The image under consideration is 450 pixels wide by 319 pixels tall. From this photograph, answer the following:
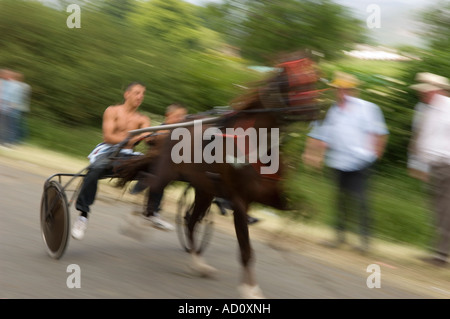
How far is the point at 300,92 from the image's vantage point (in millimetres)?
5867

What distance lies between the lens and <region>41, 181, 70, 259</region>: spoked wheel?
7.17 m

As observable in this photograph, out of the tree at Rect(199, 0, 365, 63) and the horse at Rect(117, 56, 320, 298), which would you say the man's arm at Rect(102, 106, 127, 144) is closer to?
the horse at Rect(117, 56, 320, 298)

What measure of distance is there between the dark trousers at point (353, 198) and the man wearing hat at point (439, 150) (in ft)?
2.53

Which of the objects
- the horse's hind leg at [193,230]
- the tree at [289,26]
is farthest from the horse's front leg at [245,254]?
the tree at [289,26]

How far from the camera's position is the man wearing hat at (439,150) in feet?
26.8

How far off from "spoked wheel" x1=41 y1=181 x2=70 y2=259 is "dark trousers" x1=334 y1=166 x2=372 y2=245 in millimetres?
3312

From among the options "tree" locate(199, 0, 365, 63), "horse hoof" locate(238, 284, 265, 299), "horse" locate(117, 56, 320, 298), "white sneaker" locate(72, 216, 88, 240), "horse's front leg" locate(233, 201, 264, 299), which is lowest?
"tree" locate(199, 0, 365, 63)

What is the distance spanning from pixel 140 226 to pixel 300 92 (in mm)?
2194

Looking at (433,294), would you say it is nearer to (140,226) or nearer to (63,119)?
(140,226)

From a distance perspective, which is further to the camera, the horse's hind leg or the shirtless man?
the shirtless man

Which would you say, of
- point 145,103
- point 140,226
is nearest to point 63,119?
point 145,103

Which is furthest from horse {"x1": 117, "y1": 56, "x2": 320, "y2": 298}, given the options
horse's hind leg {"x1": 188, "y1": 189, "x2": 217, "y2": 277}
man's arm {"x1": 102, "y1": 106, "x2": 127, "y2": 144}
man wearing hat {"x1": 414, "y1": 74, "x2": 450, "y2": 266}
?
man wearing hat {"x1": 414, "y1": 74, "x2": 450, "y2": 266}

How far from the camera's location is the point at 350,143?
878 centimetres

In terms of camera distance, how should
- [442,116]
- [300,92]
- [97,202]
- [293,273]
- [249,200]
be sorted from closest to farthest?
[300,92]
[249,200]
[293,273]
[442,116]
[97,202]
